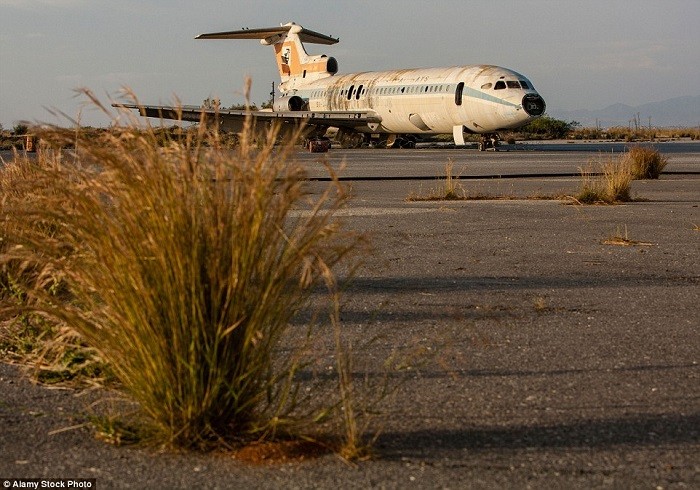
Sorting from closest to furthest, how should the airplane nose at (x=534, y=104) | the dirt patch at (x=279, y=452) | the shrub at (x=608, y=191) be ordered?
the dirt patch at (x=279, y=452) < the shrub at (x=608, y=191) < the airplane nose at (x=534, y=104)

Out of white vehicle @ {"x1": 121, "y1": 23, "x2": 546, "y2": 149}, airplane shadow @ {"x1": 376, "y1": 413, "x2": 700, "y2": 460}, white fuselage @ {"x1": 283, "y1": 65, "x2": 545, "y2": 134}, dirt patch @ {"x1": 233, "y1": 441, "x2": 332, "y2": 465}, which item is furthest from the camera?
white vehicle @ {"x1": 121, "y1": 23, "x2": 546, "y2": 149}

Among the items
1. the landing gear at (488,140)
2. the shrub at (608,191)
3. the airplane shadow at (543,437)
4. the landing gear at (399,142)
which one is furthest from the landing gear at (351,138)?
the airplane shadow at (543,437)

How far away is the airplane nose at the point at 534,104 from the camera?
3716cm

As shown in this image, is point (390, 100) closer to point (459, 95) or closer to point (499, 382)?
point (459, 95)

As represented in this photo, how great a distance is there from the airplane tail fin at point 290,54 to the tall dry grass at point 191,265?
52.0 m

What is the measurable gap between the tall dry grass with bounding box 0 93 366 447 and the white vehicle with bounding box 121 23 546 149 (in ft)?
91.7

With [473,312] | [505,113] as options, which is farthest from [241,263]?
[505,113]

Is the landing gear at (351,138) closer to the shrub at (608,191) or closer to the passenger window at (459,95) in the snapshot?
the passenger window at (459,95)

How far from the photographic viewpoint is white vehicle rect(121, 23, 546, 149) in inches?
1501

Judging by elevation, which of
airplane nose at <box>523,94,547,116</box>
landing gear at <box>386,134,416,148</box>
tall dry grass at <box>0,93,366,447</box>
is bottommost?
landing gear at <box>386,134,416,148</box>

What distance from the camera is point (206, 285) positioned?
404 centimetres

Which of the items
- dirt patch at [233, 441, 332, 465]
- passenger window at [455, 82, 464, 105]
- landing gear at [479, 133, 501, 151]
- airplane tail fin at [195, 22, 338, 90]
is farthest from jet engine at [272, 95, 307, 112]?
dirt patch at [233, 441, 332, 465]

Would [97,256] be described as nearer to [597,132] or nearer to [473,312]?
[473,312]

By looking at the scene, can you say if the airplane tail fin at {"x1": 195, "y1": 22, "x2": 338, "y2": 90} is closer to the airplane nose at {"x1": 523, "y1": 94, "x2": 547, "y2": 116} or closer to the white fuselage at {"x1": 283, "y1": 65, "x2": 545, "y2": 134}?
the white fuselage at {"x1": 283, "y1": 65, "x2": 545, "y2": 134}
